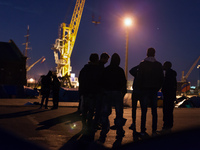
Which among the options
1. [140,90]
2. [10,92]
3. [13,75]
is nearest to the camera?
[140,90]

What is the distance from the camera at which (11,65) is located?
175 ft

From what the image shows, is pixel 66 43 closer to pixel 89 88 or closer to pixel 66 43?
pixel 66 43

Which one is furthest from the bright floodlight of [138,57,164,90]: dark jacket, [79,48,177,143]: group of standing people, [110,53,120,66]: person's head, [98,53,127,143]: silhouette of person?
[98,53,127,143]: silhouette of person

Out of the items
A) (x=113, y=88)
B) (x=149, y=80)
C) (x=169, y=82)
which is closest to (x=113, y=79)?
(x=113, y=88)

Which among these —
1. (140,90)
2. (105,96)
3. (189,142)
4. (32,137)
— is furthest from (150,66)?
(189,142)

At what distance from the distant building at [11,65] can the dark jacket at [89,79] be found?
49143mm

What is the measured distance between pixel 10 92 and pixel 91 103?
24.5 meters

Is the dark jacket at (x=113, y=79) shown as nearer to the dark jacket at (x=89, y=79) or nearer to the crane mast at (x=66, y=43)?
the dark jacket at (x=89, y=79)

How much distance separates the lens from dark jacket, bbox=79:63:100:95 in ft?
20.0

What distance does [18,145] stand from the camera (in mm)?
4945

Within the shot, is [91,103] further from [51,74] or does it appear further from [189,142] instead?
[51,74]

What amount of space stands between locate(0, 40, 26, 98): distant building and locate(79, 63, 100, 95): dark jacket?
161 ft

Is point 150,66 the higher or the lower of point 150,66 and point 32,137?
the higher

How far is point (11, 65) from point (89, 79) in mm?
50040
